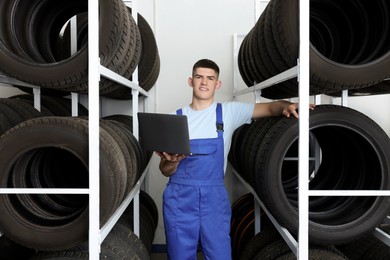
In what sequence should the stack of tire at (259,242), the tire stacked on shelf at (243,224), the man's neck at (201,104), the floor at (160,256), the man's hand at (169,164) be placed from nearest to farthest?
the stack of tire at (259,242), the man's hand at (169,164), the man's neck at (201,104), the tire stacked on shelf at (243,224), the floor at (160,256)

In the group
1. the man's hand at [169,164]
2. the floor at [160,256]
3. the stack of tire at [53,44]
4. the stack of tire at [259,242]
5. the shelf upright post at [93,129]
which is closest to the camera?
the shelf upright post at [93,129]

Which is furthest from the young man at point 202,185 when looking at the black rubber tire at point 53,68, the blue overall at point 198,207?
the black rubber tire at point 53,68

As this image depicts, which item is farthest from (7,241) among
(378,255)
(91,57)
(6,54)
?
(378,255)

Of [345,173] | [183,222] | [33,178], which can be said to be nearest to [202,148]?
[183,222]

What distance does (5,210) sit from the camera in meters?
1.49

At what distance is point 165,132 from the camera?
1.69 meters

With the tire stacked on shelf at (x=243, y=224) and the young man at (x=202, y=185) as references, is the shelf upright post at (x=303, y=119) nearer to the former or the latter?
the young man at (x=202, y=185)

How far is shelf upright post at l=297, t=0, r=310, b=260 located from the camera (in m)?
1.44

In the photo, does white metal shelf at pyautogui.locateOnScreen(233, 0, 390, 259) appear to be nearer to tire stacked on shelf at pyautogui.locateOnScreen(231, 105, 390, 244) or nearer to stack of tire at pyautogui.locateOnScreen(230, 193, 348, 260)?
tire stacked on shelf at pyautogui.locateOnScreen(231, 105, 390, 244)

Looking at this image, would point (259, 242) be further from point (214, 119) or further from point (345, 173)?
point (214, 119)

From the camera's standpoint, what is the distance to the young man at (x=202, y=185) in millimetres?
2131

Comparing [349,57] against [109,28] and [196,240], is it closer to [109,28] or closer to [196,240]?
[109,28]

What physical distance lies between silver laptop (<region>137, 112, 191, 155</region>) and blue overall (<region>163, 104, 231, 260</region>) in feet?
1.50

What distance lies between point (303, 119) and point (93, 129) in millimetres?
859
